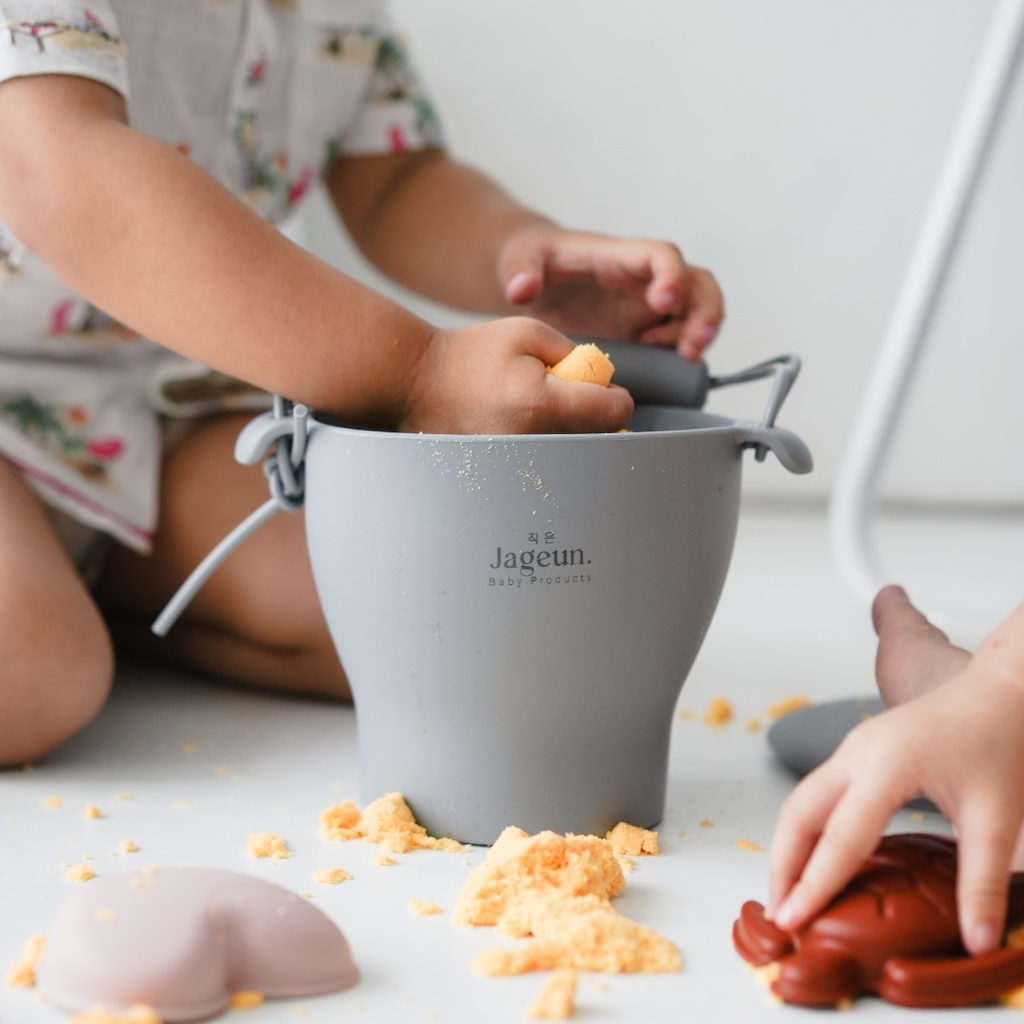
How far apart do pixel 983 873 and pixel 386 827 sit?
27 centimetres

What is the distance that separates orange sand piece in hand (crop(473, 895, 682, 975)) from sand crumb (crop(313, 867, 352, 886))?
10cm

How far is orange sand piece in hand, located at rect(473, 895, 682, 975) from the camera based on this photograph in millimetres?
490

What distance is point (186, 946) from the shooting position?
1.48ft

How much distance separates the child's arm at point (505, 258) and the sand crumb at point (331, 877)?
372 mm

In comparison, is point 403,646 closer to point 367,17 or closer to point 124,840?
point 124,840

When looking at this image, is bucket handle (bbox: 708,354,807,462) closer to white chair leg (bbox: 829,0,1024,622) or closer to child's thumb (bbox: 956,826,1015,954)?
child's thumb (bbox: 956,826,1015,954)

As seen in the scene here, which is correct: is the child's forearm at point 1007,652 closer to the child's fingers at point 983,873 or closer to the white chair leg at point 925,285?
the child's fingers at point 983,873

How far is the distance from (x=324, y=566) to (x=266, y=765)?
0.59 feet

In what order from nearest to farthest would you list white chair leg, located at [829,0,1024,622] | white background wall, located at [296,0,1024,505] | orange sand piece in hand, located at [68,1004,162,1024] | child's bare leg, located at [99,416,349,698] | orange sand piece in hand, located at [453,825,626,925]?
Result: 1. orange sand piece in hand, located at [68,1004,162,1024]
2. orange sand piece in hand, located at [453,825,626,925]
3. child's bare leg, located at [99,416,349,698]
4. white chair leg, located at [829,0,1024,622]
5. white background wall, located at [296,0,1024,505]

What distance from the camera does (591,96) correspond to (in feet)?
5.32

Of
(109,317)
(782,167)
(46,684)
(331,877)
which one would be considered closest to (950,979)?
(331,877)

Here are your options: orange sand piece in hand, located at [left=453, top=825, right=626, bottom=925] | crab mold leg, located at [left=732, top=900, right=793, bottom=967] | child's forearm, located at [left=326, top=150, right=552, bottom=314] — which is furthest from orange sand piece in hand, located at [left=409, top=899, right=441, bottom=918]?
child's forearm, located at [left=326, top=150, right=552, bottom=314]

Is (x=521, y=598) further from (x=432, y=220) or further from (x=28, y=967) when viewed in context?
(x=432, y=220)

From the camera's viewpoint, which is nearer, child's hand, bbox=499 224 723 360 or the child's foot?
the child's foot
